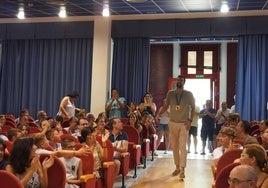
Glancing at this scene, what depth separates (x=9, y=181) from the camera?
112 inches

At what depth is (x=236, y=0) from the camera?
894 cm

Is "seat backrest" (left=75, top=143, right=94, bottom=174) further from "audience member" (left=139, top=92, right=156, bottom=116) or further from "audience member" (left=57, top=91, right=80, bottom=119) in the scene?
"audience member" (left=139, top=92, right=156, bottom=116)

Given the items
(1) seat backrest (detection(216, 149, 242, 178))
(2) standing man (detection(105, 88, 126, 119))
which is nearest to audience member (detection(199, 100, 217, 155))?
(2) standing man (detection(105, 88, 126, 119))

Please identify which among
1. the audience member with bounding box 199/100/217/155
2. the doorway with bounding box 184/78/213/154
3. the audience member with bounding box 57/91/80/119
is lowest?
the audience member with bounding box 199/100/217/155

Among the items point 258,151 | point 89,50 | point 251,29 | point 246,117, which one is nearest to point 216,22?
point 251,29

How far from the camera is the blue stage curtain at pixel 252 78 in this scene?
9961mm

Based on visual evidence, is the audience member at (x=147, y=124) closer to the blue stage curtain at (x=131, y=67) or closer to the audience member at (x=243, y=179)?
the blue stage curtain at (x=131, y=67)

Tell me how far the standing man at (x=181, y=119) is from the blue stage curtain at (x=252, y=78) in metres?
3.35

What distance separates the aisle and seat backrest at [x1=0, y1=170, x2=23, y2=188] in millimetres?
3732

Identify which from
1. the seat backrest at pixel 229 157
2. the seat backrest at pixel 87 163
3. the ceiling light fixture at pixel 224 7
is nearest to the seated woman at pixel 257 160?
the seat backrest at pixel 229 157

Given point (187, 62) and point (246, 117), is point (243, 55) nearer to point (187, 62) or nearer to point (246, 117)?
point (246, 117)

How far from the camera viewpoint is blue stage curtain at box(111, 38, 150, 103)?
10.8m

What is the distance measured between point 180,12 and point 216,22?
35.9 inches

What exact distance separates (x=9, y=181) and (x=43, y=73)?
8.82 m
